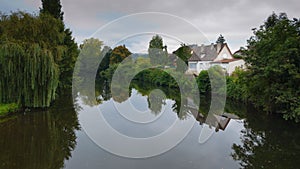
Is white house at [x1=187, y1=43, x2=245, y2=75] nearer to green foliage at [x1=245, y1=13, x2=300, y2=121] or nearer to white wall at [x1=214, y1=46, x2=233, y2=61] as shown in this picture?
white wall at [x1=214, y1=46, x2=233, y2=61]

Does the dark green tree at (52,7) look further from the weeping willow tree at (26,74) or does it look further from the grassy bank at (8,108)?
the grassy bank at (8,108)

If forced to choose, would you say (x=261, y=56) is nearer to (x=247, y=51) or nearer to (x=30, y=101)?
(x=247, y=51)

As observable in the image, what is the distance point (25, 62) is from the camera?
400 inches

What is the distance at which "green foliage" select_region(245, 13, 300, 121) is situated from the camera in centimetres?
886

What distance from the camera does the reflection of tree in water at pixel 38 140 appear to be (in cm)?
552

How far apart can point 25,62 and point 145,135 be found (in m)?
7.02

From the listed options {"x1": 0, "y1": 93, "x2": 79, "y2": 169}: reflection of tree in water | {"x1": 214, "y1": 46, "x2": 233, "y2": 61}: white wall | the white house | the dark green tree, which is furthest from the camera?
{"x1": 214, "y1": 46, "x2": 233, "y2": 61}: white wall

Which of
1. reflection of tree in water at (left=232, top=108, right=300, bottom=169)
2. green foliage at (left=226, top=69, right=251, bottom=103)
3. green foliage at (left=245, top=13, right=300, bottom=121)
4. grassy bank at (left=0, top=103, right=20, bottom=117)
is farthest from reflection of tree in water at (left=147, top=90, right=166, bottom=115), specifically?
grassy bank at (left=0, top=103, right=20, bottom=117)

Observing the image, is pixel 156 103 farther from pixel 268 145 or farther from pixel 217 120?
pixel 268 145

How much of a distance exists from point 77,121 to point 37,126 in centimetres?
167

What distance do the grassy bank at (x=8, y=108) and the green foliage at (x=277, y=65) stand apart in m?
12.2

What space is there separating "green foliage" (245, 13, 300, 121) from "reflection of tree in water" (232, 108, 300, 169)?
79 cm

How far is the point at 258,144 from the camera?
7207 millimetres

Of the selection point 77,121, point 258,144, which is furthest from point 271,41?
point 77,121
